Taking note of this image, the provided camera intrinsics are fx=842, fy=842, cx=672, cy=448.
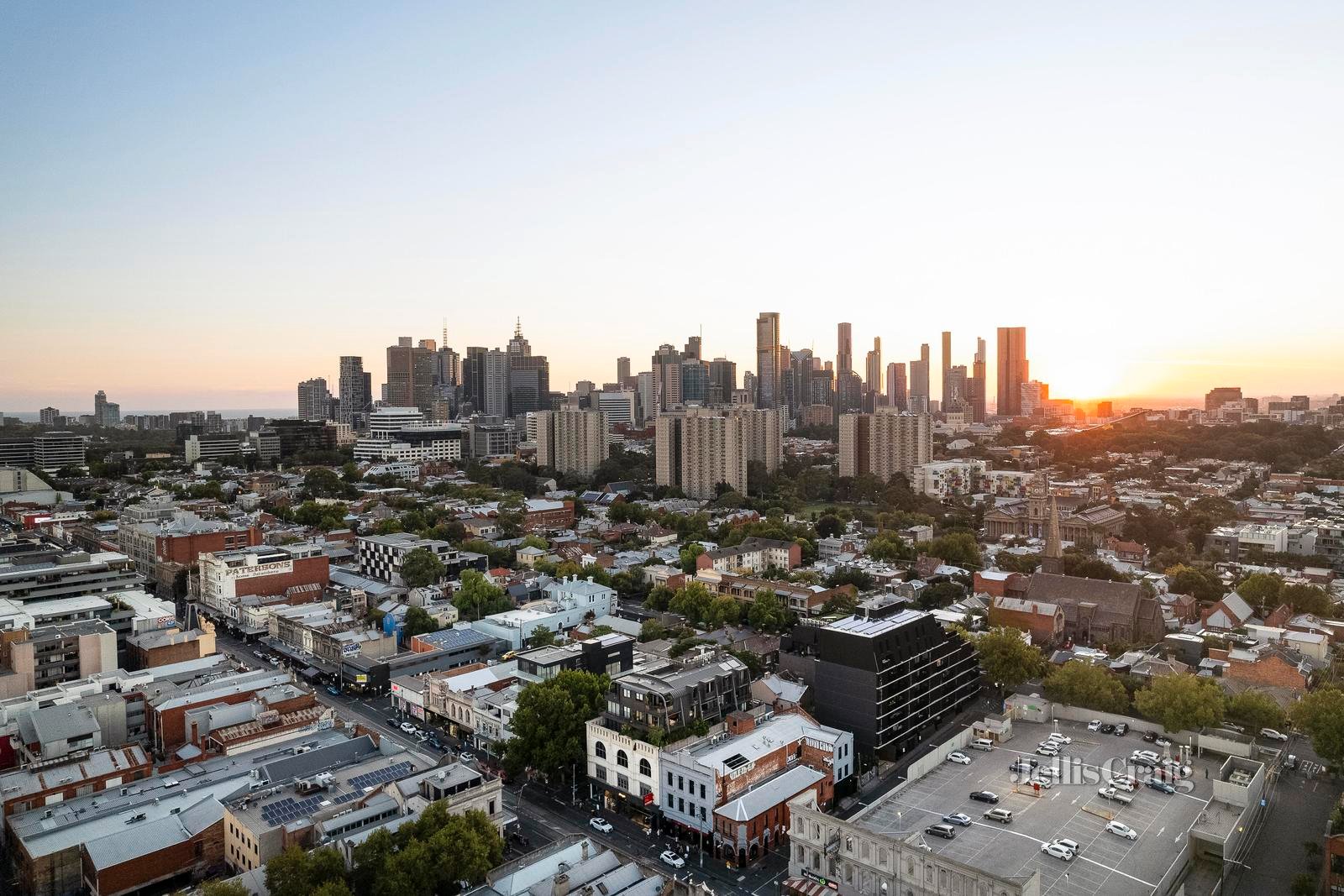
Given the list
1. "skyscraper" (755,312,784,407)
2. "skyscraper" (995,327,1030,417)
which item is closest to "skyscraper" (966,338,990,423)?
"skyscraper" (995,327,1030,417)

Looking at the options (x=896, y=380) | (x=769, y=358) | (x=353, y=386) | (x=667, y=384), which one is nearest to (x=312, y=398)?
(x=353, y=386)

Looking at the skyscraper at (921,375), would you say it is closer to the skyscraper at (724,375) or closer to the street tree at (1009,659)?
the skyscraper at (724,375)

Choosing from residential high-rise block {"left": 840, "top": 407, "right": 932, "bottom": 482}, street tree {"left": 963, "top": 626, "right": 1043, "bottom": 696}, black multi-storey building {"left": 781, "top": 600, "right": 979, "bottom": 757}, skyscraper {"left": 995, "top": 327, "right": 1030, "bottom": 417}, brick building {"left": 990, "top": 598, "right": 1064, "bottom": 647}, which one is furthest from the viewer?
skyscraper {"left": 995, "top": 327, "right": 1030, "bottom": 417}

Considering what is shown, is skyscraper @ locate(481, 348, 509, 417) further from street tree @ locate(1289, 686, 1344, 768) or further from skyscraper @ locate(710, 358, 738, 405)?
street tree @ locate(1289, 686, 1344, 768)

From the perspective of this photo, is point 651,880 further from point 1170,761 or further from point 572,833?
point 1170,761

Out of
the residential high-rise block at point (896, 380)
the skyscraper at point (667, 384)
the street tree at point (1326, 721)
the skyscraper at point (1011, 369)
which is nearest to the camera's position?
the street tree at point (1326, 721)

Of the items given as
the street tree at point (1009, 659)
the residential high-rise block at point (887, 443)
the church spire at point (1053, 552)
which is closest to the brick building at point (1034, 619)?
the street tree at point (1009, 659)

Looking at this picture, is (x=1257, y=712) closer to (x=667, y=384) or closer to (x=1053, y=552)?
(x=1053, y=552)
